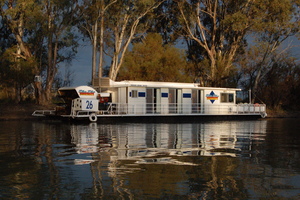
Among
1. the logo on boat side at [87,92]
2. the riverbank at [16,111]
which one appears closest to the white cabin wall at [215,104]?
the logo on boat side at [87,92]

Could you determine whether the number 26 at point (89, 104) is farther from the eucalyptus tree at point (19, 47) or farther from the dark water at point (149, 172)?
the dark water at point (149, 172)

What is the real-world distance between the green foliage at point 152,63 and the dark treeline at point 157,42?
120 millimetres

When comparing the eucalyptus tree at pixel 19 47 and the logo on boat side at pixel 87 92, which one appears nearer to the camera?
the logo on boat side at pixel 87 92

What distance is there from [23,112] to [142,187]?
3211cm

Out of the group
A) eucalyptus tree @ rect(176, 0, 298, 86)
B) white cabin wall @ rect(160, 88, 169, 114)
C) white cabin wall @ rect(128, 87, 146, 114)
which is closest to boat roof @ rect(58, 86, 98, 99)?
white cabin wall @ rect(128, 87, 146, 114)

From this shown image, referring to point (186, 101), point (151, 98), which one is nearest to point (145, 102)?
point (151, 98)

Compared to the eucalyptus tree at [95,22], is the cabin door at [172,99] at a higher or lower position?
lower

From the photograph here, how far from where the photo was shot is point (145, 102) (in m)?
33.4

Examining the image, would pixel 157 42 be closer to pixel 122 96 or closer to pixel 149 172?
pixel 122 96

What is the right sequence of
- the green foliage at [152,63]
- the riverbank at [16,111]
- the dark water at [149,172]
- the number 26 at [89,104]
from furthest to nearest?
the green foliage at [152,63]
the riverbank at [16,111]
the number 26 at [89,104]
the dark water at [149,172]

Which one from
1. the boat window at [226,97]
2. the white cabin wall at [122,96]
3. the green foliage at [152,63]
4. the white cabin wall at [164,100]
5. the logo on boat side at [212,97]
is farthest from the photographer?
the green foliage at [152,63]

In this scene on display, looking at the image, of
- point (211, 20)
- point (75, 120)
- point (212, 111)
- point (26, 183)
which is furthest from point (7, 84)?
point (26, 183)

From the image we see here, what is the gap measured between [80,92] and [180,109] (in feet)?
30.7

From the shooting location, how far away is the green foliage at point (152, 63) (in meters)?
51.5
